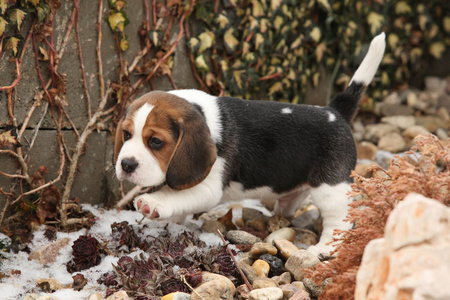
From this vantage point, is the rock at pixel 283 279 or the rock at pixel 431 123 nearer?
the rock at pixel 283 279

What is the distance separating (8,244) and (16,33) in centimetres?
146

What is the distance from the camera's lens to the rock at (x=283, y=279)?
10.0 ft

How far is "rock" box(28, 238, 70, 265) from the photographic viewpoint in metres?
3.28

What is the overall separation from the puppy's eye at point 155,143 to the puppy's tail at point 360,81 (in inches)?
61.0

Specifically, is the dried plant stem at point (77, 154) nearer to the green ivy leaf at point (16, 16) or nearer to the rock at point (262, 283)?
the green ivy leaf at point (16, 16)

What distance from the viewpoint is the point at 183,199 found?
→ 3.37 metres

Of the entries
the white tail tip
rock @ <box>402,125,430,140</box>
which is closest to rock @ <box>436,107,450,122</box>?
rock @ <box>402,125,430,140</box>

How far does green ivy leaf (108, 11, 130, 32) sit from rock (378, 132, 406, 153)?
3.67 m

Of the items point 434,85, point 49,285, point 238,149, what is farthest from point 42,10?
point 434,85

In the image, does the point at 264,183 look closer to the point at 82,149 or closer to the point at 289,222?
the point at 289,222

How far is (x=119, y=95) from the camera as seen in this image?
164 inches

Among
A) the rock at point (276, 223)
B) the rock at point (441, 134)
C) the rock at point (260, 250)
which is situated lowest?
the rock at point (441, 134)

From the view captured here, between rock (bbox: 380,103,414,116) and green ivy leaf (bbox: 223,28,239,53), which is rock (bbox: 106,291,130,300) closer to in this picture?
green ivy leaf (bbox: 223,28,239,53)

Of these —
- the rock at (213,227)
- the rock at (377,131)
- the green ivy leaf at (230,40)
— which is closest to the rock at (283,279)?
the rock at (213,227)
